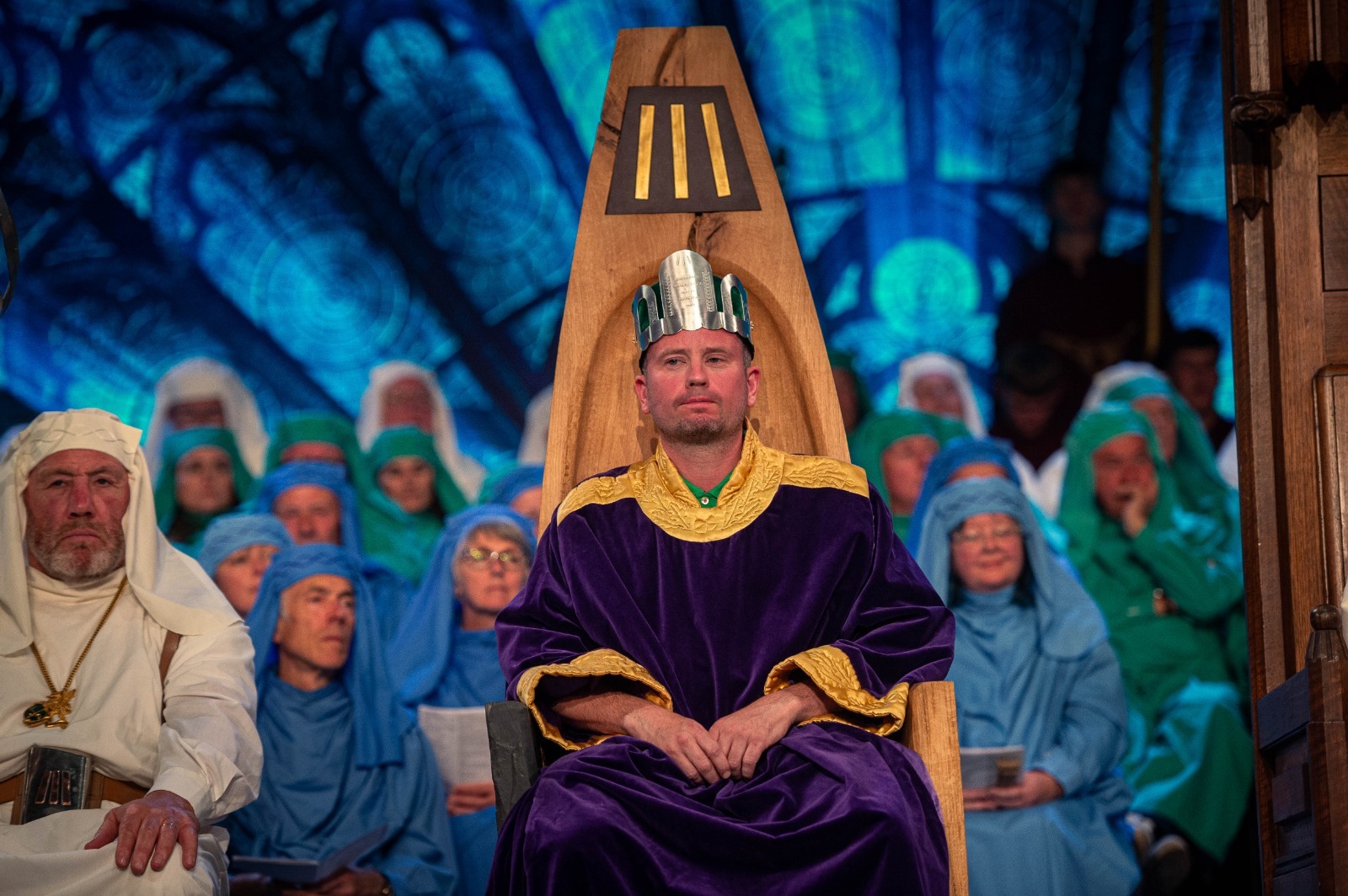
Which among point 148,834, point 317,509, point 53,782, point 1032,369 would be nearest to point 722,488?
point 148,834

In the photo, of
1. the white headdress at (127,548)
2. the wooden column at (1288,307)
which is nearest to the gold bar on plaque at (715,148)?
the wooden column at (1288,307)

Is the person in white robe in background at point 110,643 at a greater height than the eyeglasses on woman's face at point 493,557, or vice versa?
the eyeglasses on woman's face at point 493,557

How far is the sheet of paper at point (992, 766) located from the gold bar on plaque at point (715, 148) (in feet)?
8.63

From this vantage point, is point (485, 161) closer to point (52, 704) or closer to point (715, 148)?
point (715, 148)

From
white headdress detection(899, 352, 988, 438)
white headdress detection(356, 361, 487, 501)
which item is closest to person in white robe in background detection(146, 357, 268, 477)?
white headdress detection(356, 361, 487, 501)

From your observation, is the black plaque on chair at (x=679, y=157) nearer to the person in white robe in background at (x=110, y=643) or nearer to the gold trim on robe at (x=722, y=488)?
the gold trim on robe at (x=722, y=488)

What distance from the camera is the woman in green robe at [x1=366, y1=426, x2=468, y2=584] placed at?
231 inches

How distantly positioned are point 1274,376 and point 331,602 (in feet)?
11.5

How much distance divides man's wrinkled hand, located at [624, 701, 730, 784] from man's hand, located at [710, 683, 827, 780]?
0.02m

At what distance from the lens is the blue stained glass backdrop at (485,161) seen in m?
5.92

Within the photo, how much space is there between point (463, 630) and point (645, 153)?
2471 mm

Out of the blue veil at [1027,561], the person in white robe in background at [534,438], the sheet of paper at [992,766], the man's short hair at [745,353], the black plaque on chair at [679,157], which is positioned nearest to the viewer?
the man's short hair at [745,353]

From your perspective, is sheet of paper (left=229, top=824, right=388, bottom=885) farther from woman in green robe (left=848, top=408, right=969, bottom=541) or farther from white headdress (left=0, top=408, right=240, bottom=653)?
woman in green robe (left=848, top=408, right=969, bottom=541)

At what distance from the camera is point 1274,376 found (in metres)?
3.76
